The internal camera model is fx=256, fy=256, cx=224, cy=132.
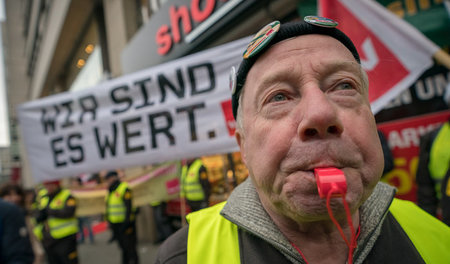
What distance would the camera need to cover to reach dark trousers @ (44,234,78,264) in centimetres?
418

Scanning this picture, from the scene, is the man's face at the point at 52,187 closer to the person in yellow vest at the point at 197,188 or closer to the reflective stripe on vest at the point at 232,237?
the person in yellow vest at the point at 197,188

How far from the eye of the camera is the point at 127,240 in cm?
451

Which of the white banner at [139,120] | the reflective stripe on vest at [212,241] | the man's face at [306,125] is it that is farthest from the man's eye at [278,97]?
the white banner at [139,120]

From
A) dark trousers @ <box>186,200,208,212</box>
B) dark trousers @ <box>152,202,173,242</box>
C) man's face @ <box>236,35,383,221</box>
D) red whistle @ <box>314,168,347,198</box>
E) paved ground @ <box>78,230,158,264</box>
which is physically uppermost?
man's face @ <box>236,35,383,221</box>

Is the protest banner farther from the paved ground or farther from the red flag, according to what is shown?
the red flag

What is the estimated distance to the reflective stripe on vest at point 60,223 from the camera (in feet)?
13.7

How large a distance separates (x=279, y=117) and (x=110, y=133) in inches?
91.2

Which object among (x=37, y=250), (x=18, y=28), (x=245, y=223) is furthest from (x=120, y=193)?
(x=18, y=28)

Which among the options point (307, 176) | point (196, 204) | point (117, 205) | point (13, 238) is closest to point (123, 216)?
point (117, 205)

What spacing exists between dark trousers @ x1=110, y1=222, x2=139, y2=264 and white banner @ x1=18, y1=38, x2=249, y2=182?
6.44ft

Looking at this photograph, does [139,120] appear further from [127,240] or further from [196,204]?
[127,240]

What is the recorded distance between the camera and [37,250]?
19.3 feet

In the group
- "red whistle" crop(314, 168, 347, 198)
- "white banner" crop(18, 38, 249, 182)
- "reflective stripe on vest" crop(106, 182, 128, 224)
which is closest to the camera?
"red whistle" crop(314, 168, 347, 198)

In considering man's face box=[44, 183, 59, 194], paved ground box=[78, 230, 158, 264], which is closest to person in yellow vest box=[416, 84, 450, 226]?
paved ground box=[78, 230, 158, 264]
